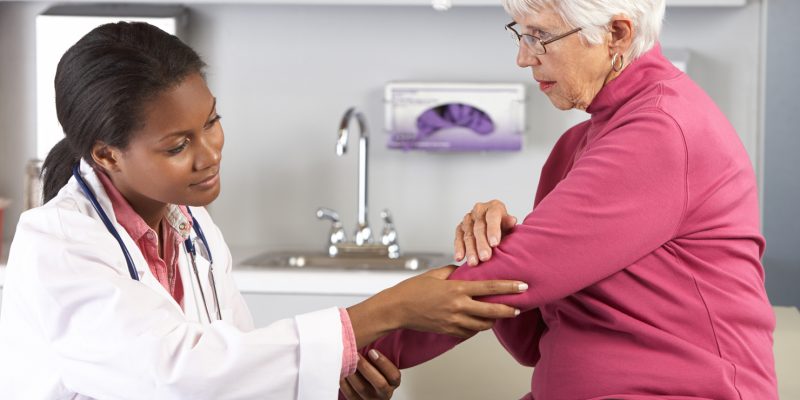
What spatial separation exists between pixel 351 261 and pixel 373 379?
1.40m

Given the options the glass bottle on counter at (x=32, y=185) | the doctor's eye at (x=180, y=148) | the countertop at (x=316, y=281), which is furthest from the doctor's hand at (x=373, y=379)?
the glass bottle on counter at (x=32, y=185)

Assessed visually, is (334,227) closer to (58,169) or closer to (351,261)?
(351,261)

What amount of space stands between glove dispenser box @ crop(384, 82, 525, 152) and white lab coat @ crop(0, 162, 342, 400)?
167cm

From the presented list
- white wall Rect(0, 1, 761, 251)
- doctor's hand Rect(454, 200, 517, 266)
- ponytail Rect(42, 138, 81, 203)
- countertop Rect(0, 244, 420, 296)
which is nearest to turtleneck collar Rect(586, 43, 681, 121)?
doctor's hand Rect(454, 200, 517, 266)

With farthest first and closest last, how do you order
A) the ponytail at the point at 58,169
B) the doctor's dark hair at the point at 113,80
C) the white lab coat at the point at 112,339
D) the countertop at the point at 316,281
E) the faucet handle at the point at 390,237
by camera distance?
the faucet handle at the point at 390,237 → the countertop at the point at 316,281 → the ponytail at the point at 58,169 → the doctor's dark hair at the point at 113,80 → the white lab coat at the point at 112,339

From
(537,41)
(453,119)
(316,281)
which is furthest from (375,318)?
(453,119)

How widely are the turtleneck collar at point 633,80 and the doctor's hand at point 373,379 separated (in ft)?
1.65

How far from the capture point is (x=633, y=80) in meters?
1.52

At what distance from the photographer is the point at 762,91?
9.98ft

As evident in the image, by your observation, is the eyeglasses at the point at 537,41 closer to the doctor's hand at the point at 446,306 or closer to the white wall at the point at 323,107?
the doctor's hand at the point at 446,306

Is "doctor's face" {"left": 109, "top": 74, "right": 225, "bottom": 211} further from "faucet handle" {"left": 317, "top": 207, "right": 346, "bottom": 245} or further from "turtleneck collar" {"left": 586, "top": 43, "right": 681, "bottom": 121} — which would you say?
"faucet handle" {"left": 317, "top": 207, "right": 346, "bottom": 245}

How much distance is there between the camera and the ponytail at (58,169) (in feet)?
5.43

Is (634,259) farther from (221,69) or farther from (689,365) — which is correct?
(221,69)

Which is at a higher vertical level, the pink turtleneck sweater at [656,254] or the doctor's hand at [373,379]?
the pink turtleneck sweater at [656,254]
